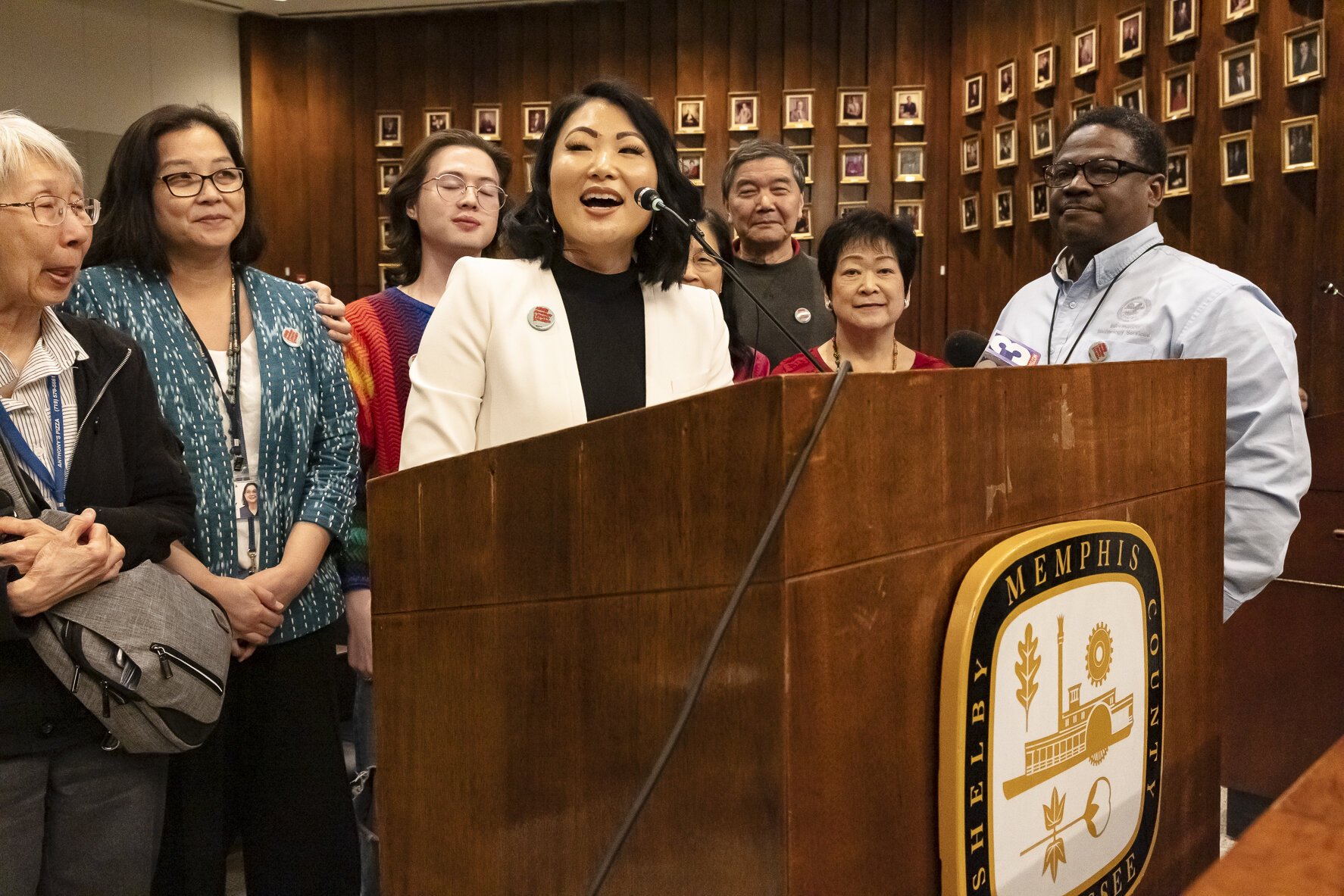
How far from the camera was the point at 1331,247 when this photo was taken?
16.9ft

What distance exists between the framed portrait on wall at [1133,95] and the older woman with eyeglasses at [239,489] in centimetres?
510

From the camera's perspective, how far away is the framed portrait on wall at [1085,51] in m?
6.48

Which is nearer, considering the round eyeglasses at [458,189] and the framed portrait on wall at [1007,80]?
the round eyeglasses at [458,189]

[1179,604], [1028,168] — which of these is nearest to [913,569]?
[1179,604]

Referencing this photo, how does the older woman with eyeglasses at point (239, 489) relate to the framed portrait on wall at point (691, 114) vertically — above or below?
below

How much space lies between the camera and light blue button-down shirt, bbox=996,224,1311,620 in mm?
2020

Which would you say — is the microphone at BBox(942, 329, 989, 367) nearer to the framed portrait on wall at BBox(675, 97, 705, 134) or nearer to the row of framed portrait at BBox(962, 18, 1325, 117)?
the row of framed portrait at BBox(962, 18, 1325, 117)

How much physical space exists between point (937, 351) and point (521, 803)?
6993 millimetres

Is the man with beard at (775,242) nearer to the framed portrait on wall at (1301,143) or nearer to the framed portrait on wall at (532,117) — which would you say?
the framed portrait on wall at (1301,143)

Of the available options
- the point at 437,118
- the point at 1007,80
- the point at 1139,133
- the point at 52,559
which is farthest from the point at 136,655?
the point at 437,118

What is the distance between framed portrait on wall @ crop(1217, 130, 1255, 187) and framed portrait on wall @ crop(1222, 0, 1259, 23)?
52 cm

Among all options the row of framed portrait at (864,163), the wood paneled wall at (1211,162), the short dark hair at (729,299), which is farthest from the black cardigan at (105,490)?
the row of framed portrait at (864,163)

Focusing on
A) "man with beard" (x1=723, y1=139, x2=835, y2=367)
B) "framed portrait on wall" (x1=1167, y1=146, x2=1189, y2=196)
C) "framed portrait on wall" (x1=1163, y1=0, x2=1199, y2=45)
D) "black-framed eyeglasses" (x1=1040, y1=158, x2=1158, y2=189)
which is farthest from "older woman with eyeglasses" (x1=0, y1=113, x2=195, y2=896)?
"framed portrait on wall" (x1=1163, y1=0, x2=1199, y2=45)

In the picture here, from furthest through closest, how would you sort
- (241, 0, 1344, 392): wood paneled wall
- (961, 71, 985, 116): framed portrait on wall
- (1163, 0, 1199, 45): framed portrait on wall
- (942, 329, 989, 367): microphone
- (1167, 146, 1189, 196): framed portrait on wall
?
(961, 71, 985, 116): framed portrait on wall < (1167, 146, 1189, 196): framed portrait on wall < (1163, 0, 1199, 45): framed portrait on wall < (241, 0, 1344, 392): wood paneled wall < (942, 329, 989, 367): microphone
